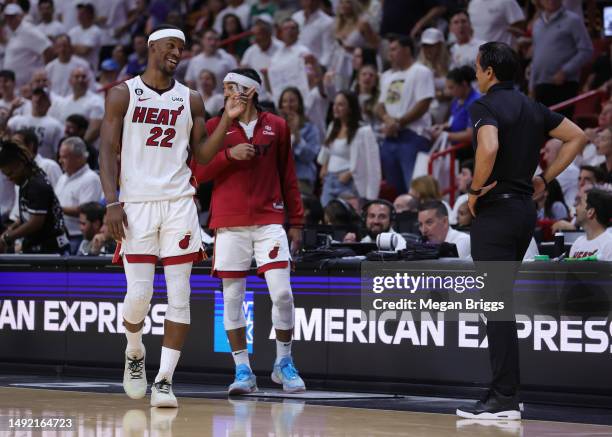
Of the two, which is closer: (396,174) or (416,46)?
(396,174)

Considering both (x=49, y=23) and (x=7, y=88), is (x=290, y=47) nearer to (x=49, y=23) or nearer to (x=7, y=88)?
(x=7, y=88)

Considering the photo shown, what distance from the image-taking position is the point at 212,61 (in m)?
16.8

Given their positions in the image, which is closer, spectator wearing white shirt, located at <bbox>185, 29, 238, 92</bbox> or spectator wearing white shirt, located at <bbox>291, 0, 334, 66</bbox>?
spectator wearing white shirt, located at <bbox>291, 0, 334, 66</bbox>

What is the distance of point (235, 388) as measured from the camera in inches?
327

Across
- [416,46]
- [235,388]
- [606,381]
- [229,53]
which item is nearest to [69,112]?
[229,53]

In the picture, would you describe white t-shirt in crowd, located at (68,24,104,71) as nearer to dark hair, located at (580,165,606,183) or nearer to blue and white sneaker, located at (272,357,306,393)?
dark hair, located at (580,165,606,183)

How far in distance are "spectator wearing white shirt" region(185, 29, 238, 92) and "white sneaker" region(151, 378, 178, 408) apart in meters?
9.52

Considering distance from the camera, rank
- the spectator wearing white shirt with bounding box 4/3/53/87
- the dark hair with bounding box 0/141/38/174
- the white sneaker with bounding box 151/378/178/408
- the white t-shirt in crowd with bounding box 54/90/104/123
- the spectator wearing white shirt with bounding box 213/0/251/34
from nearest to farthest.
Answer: the white sneaker with bounding box 151/378/178/408 < the dark hair with bounding box 0/141/38/174 < the white t-shirt in crowd with bounding box 54/90/104/123 < the spectator wearing white shirt with bounding box 213/0/251/34 < the spectator wearing white shirt with bounding box 4/3/53/87

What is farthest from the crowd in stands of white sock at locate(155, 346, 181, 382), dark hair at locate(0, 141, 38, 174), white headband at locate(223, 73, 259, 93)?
white sock at locate(155, 346, 181, 382)

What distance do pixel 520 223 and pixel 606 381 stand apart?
4.70 ft

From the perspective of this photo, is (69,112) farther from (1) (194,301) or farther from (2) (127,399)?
(2) (127,399)

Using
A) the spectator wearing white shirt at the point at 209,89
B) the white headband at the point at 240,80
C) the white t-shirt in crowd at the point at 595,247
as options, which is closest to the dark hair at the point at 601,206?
the white t-shirt in crowd at the point at 595,247

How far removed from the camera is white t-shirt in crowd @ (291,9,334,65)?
1636cm

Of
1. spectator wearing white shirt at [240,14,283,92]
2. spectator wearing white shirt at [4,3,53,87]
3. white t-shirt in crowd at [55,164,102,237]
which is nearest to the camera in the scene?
white t-shirt in crowd at [55,164,102,237]
